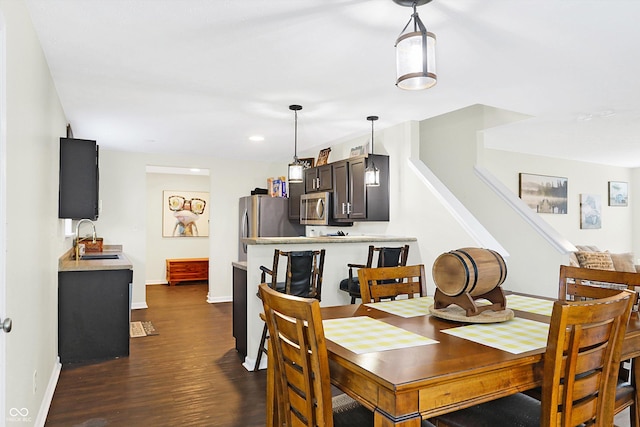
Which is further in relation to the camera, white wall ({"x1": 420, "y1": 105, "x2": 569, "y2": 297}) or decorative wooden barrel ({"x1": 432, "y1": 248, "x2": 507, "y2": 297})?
white wall ({"x1": 420, "y1": 105, "x2": 569, "y2": 297})

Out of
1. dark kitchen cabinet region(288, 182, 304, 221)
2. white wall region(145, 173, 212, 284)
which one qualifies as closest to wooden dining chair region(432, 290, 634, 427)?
dark kitchen cabinet region(288, 182, 304, 221)

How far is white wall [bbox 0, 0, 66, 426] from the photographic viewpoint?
182 cm

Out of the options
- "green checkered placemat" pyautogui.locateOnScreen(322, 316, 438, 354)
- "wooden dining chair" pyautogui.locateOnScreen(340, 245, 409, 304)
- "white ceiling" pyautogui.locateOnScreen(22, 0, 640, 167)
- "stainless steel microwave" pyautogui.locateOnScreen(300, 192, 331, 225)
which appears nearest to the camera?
"green checkered placemat" pyautogui.locateOnScreen(322, 316, 438, 354)

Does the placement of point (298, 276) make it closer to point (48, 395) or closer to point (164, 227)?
point (48, 395)

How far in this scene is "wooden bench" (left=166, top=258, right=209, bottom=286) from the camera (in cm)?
877

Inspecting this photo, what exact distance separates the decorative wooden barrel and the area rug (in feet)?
12.9

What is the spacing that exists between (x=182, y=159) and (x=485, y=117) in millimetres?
4460

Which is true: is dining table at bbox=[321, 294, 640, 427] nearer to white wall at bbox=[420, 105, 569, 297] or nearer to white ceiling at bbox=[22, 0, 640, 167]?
white ceiling at bbox=[22, 0, 640, 167]

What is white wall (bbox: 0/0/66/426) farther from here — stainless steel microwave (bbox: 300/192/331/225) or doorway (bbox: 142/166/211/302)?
doorway (bbox: 142/166/211/302)

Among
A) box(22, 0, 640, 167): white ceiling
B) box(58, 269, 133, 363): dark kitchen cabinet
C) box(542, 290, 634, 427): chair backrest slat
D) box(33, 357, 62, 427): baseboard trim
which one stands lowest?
box(33, 357, 62, 427): baseboard trim

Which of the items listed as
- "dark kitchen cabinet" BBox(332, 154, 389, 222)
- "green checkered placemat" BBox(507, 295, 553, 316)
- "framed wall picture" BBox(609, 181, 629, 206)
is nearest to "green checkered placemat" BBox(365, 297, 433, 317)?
"green checkered placemat" BBox(507, 295, 553, 316)

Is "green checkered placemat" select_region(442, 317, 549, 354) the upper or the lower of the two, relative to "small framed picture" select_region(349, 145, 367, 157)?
lower

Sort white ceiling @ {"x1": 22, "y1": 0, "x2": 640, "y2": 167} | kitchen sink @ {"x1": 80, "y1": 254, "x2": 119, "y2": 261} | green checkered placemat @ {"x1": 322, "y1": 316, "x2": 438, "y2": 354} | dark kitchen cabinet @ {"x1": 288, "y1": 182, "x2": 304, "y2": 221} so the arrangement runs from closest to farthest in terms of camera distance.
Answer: green checkered placemat @ {"x1": 322, "y1": 316, "x2": 438, "y2": 354}
white ceiling @ {"x1": 22, "y1": 0, "x2": 640, "y2": 167}
kitchen sink @ {"x1": 80, "y1": 254, "x2": 119, "y2": 261}
dark kitchen cabinet @ {"x1": 288, "y1": 182, "x2": 304, "y2": 221}

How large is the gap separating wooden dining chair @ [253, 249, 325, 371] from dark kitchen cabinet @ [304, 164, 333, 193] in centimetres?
202
